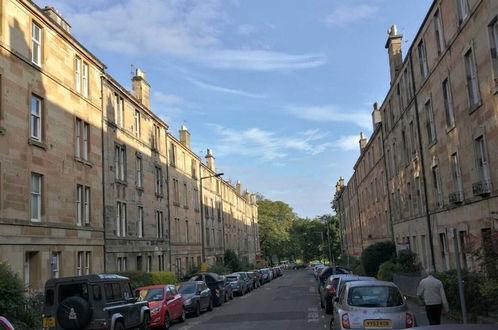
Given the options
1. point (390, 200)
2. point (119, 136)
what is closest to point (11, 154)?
point (119, 136)

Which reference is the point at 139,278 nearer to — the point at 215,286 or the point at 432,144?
the point at 215,286

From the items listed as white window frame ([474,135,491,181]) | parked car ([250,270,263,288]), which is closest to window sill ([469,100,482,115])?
white window frame ([474,135,491,181])

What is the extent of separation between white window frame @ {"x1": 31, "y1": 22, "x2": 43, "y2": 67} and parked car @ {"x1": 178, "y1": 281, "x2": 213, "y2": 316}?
459 inches

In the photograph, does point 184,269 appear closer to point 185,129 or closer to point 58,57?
point 185,129

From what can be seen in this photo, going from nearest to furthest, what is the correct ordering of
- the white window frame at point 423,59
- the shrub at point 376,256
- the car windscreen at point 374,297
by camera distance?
the car windscreen at point 374,297
the white window frame at point 423,59
the shrub at point 376,256

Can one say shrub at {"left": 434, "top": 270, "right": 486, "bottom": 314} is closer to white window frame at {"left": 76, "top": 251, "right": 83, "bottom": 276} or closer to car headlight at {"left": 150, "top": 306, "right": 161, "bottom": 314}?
car headlight at {"left": 150, "top": 306, "right": 161, "bottom": 314}

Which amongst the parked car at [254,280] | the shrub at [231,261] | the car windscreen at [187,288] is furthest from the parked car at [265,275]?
the car windscreen at [187,288]

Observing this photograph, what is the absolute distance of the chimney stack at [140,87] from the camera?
124 ft

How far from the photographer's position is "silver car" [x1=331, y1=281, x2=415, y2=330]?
10.5 metres

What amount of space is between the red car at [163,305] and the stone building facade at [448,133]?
9.56 metres

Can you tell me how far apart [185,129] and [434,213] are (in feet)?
105

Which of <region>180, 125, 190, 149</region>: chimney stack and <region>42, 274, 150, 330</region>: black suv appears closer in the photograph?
<region>42, 274, 150, 330</region>: black suv

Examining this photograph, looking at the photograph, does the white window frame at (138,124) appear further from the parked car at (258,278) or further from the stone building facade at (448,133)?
the parked car at (258,278)

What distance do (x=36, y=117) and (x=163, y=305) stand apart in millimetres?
10268
